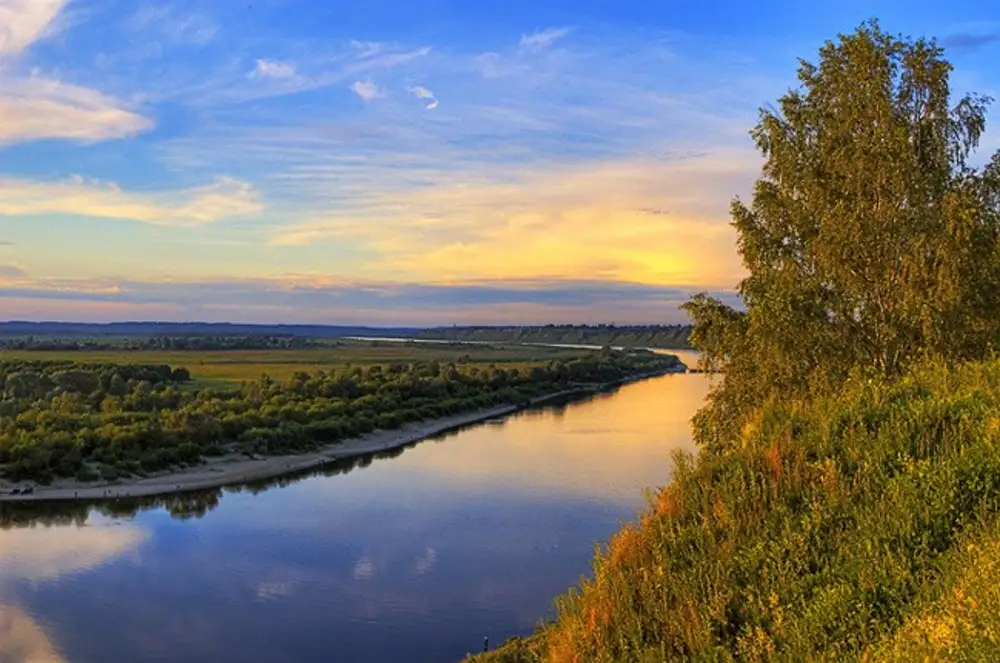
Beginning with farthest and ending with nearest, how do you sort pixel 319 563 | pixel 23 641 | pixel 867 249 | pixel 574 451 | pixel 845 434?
pixel 574 451
pixel 319 563
pixel 23 641
pixel 867 249
pixel 845 434

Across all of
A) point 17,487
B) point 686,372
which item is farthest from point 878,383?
point 686,372

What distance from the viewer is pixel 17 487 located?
30547mm

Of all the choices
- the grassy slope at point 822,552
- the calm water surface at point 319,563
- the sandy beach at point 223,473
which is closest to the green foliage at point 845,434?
the grassy slope at point 822,552

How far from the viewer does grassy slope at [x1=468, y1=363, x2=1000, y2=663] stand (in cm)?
473

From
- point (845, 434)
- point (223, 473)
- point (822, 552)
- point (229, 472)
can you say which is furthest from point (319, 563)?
point (822, 552)

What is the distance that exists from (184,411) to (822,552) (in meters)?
38.8

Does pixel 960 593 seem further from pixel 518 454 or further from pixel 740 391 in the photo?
pixel 518 454

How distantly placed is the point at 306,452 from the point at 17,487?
1293cm

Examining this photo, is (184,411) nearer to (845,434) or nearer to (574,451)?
(574,451)

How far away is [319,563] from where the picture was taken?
21.5 meters

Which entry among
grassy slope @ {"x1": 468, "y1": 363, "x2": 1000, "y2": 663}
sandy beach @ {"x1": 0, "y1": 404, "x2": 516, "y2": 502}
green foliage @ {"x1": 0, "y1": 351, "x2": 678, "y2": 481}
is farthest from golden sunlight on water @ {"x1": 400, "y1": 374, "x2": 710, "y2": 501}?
grassy slope @ {"x1": 468, "y1": 363, "x2": 1000, "y2": 663}

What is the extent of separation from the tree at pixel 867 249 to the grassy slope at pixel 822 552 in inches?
207

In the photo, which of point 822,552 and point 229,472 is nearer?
point 822,552

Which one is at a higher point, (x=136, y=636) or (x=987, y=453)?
(x=987, y=453)
